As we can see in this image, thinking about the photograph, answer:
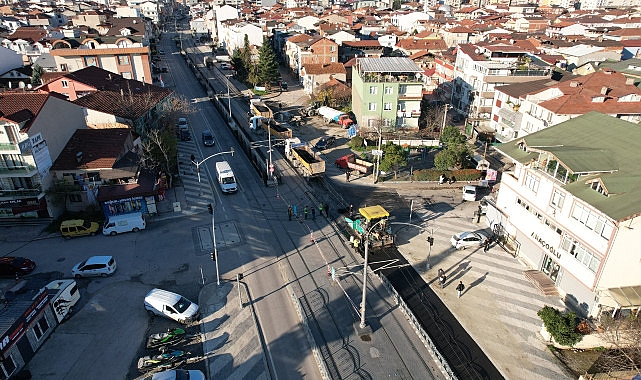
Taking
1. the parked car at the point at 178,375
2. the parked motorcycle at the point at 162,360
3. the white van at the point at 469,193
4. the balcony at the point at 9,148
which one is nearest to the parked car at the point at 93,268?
the parked motorcycle at the point at 162,360

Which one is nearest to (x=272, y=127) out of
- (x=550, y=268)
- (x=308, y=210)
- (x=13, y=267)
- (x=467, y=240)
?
(x=308, y=210)

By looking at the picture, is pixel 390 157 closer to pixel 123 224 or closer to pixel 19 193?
pixel 123 224

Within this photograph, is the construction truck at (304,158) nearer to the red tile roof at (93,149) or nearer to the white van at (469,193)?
the white van at (469,193)

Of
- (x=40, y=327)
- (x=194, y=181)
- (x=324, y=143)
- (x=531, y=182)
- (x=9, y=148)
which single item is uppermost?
(x=9, y=148)

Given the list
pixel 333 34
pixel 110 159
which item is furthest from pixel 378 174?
pixel 333 34

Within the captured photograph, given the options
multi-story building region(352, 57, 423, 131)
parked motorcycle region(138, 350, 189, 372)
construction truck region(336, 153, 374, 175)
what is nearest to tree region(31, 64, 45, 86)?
multi-story building region(352, 57, 423, 131)

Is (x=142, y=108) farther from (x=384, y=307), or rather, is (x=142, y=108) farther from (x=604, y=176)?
(x=604, y=176)

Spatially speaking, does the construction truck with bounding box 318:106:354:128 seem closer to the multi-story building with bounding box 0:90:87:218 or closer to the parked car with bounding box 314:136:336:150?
the parked car with bounding box 314:136:336:150
